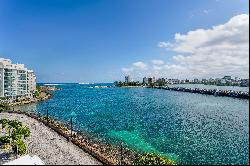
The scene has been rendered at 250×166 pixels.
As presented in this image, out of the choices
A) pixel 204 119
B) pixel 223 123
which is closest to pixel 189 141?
pixel 223 123

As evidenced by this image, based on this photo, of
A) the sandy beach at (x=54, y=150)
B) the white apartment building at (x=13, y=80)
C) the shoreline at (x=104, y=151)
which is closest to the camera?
the sandy beach at (x=54, y=150)

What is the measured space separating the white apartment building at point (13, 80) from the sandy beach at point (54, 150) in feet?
250

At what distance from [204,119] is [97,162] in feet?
197

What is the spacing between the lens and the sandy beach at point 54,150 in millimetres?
40275

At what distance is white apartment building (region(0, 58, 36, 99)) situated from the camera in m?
127

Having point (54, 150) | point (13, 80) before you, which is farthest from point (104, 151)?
point (13, 80)

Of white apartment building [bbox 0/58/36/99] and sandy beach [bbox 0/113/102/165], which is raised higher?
white apartment building [bbox 0/58/36/99]

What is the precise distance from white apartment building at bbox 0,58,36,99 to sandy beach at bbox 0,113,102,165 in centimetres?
7612

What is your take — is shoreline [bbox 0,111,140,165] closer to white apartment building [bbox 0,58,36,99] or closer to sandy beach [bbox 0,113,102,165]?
sandy beach [bbox 0,113,102,165]

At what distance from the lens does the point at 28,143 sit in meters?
49.9

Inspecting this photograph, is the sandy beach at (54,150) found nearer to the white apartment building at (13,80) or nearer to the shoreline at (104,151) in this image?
the shoreline at (104,151)

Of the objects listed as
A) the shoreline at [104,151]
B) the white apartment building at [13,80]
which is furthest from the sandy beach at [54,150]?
the white apartment building at [13,80]

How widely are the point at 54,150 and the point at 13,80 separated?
98630 mm

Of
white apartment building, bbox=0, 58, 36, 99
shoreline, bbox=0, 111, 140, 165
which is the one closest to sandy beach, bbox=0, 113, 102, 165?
shoreline, bbox=0, 111, 140, 165
